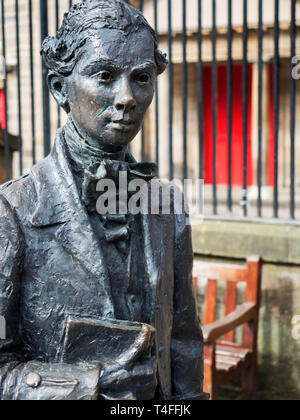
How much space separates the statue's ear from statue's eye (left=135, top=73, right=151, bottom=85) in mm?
229

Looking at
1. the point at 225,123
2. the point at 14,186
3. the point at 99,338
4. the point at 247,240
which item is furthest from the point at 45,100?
the point at 225,123

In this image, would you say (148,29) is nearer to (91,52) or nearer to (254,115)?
(91,52)

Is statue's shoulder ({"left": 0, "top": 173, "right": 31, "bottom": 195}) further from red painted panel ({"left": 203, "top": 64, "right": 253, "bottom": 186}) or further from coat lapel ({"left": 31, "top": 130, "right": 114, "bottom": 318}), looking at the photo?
red painted panel ({"left": 203, "top": 64, "right": 253, "bottom": 186})

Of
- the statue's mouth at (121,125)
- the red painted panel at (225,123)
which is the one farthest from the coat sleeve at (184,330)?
the red painted panel at (225,123)

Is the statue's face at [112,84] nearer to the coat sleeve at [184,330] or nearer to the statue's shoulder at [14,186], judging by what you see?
the statue's shoulder at [14,186]

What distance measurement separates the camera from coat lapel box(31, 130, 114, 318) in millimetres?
1838

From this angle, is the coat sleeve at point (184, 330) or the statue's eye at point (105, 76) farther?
the coat sleeve at point (184, 330)

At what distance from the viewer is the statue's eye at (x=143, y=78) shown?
1858 mm

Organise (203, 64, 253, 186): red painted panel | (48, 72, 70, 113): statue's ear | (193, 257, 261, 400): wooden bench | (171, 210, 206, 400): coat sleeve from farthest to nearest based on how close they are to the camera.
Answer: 1. (203, 64, 253, 186): red painted panel
2. (193, 257, 261, 400): wooden bench
3. (171, 210, 206, 400): coat sleeve
4. (48, 72, 70, 113): statue's ear

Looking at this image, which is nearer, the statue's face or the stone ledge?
the statue's face

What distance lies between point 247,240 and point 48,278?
3073 mm

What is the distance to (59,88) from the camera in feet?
6.49

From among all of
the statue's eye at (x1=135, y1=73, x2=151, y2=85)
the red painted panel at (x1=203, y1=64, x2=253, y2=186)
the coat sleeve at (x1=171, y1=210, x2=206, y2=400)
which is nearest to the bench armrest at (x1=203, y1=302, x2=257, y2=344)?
the coat sleeve at (x1=171, y1=210, x2=206, y2=400)

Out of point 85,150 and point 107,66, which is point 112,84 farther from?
point 85,150
